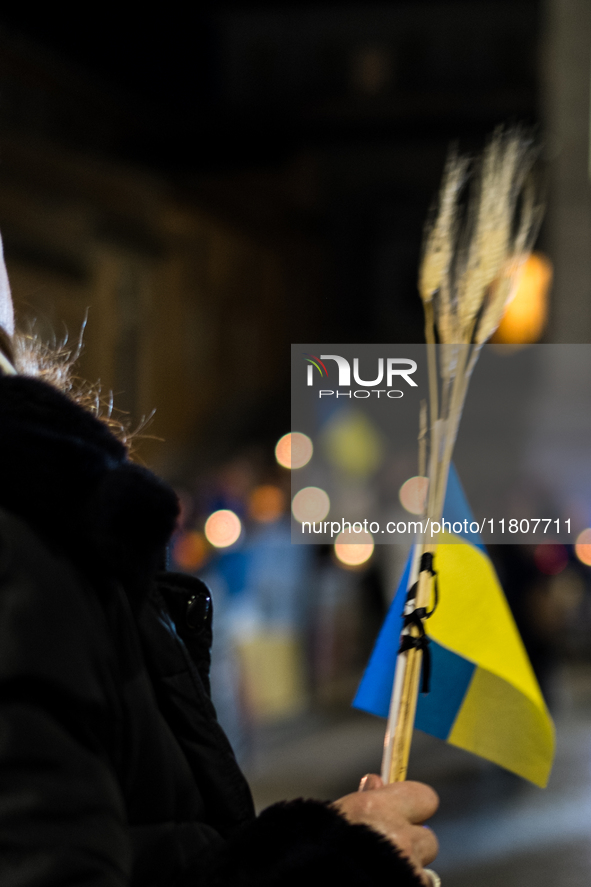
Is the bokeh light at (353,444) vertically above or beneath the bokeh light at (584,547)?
above

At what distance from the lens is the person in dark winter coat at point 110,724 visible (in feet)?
2.39

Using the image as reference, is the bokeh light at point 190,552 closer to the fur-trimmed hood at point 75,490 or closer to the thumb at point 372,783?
the thumb at point 372,783

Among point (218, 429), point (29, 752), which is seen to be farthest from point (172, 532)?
point (218, 429)

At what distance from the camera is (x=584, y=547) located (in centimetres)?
1036

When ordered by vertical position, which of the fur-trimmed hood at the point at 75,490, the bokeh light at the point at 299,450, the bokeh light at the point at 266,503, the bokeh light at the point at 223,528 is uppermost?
the bokeh light at the point at 299,450

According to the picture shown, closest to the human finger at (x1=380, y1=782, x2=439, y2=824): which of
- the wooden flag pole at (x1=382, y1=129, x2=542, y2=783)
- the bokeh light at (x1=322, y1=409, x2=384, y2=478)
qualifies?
the wooden flag pole at (x1=382, y1=129, x2=542, y2=783)

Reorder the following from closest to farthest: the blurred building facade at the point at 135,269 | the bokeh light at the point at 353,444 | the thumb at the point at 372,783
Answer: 1. the thumb at the point at 372,783
2. the blurred building facade at the point at 135,269
3. the bokeh light at the point at 353,444

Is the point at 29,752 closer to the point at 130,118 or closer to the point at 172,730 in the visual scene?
the point at 172,730

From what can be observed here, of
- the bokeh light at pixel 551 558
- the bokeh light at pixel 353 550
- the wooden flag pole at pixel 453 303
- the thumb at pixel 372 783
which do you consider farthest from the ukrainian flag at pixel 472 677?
the bokeh light at pixel 353 550

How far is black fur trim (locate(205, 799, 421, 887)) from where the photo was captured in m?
0.87

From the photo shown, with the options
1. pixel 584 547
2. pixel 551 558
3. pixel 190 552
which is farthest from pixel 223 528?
pixel 584 547

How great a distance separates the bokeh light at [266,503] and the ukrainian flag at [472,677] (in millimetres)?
5213

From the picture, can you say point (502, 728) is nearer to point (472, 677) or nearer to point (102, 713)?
point (472, 677)

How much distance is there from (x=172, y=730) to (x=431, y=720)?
0.61m
